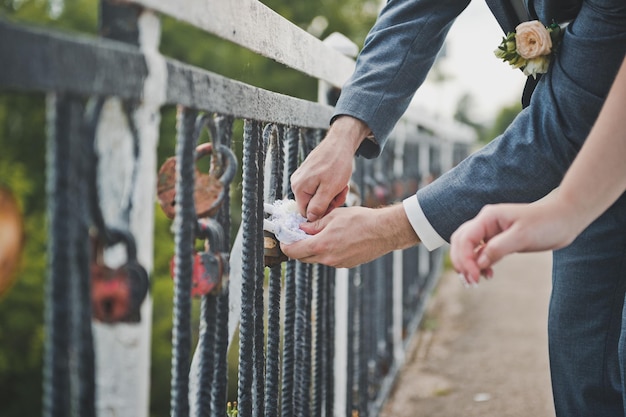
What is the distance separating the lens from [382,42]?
2.03 m

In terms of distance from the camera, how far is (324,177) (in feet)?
5.71

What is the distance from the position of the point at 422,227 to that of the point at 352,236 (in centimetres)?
15

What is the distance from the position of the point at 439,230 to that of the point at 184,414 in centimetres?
70

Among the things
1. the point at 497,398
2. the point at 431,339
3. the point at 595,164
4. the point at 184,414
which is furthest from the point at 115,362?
the point at 431,339

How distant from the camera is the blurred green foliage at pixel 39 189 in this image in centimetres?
1647

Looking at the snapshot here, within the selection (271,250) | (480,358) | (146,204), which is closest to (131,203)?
(146,204)

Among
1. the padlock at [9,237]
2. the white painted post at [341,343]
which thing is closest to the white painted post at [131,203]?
the padlock at [9,237]

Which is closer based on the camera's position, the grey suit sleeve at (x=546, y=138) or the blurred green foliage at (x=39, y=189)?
the grey suit sleeve at (x=546, y=138)

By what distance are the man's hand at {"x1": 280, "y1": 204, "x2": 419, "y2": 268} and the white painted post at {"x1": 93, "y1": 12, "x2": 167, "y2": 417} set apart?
616mm

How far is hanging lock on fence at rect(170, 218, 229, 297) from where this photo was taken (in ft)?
4.12

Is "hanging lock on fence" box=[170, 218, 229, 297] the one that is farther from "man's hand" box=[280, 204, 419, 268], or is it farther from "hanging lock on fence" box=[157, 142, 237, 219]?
"man's hand" box=[280, 204, 419, 268]

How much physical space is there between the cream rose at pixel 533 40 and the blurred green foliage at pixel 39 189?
1274 cm

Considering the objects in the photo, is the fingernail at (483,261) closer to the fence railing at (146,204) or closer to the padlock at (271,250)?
the fence railing at (146,204)

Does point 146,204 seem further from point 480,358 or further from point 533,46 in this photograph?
point 480,358
